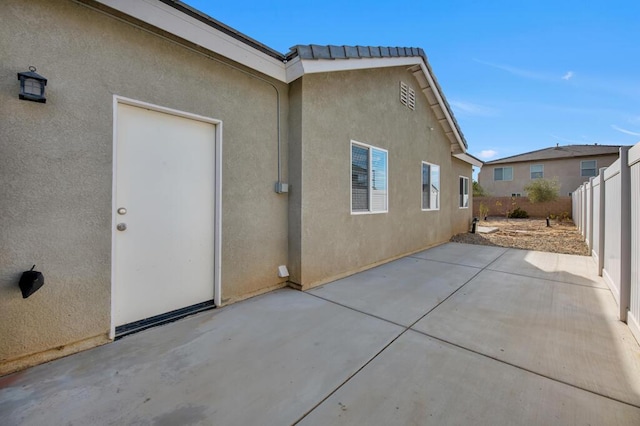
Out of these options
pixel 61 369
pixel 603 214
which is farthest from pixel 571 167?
pixel 61 369

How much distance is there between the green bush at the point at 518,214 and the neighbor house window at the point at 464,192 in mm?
12638

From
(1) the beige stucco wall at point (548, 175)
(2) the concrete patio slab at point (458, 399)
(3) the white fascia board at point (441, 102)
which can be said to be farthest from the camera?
(1) the beige stucco wall at point (548, 175)

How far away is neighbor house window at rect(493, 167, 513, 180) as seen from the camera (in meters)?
25.3

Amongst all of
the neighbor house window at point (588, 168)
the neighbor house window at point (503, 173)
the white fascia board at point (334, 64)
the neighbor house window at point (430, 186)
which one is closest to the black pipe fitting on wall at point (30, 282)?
the white fascia board at point (334, 64)

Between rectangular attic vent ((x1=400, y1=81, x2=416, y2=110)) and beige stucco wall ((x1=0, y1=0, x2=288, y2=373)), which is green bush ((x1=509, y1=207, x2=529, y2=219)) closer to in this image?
rectangular attic vent ((x1=400, y1=81, x2=416, y2=110))

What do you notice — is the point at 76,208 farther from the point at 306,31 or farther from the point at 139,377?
the point at 306,31

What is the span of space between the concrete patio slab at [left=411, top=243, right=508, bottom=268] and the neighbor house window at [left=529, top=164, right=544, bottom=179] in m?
21.8

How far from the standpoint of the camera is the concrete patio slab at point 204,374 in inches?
68.8

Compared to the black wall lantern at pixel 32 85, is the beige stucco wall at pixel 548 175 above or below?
above

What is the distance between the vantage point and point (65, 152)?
94.6 inches

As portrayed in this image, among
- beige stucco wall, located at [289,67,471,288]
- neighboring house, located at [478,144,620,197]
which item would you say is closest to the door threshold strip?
beige stucco wall, located at [289,67,471,288]

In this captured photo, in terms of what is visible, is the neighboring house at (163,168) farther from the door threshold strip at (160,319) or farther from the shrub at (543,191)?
the shrub at (543,191)

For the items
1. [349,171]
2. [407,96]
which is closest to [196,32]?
[349,171]

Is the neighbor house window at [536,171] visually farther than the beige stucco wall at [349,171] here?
Yes
